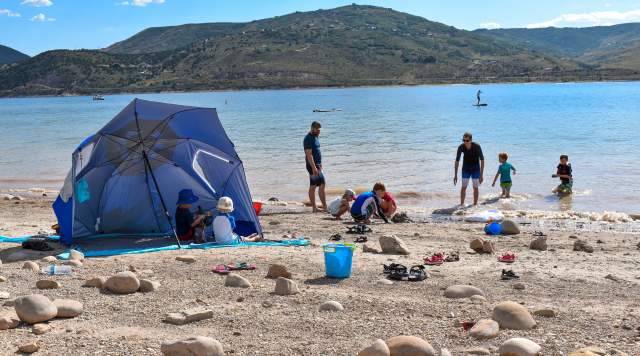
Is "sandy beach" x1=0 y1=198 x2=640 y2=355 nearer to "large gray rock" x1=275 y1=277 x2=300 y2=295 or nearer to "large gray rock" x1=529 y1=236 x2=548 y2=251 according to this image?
"large gray rock" x1=275 y1=277 x2=300 y2=295

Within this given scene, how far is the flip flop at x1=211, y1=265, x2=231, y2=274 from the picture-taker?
8.48m

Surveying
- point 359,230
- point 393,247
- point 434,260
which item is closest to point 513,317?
point 434,260

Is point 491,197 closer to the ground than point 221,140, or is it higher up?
closer to the ground

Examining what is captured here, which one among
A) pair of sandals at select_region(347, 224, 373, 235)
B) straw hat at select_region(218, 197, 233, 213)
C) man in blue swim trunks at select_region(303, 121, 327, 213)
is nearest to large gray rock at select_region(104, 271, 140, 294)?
straw hat at select_region(218, 197, 233, 213)

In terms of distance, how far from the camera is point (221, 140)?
11.7m

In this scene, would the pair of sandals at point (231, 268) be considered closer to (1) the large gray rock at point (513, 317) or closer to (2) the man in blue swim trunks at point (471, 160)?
(1) the large gray rock at point (513, 317)

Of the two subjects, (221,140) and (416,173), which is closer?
(221,140)

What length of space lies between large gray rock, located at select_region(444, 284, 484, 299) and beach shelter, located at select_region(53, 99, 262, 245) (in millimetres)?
4508

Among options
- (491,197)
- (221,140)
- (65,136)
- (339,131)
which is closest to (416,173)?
(491,197)

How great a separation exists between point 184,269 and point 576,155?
2262 centimetres

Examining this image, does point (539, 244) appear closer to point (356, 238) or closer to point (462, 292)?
point (356, 238)

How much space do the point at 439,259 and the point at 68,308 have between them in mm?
4682

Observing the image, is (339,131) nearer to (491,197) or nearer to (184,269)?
(491,197)

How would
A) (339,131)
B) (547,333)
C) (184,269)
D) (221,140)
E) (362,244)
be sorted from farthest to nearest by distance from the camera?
(339,131) < (221,140) < (362,244) < (184,269) < (547,333)
